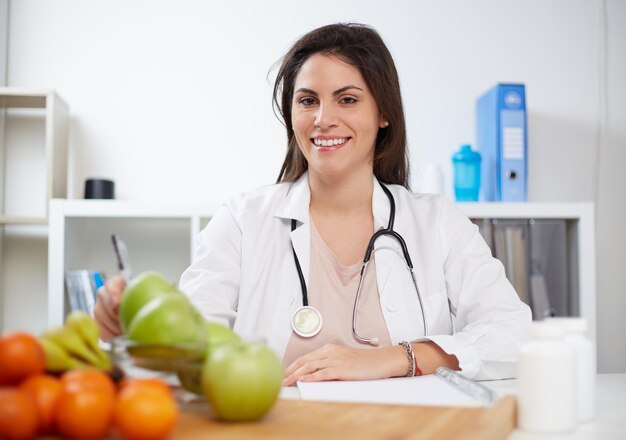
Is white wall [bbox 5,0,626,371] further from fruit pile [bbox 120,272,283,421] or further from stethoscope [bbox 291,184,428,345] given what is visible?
fruit pile [bbox 120,272,283,421]

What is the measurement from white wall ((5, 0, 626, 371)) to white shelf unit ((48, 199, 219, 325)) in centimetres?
→ 14

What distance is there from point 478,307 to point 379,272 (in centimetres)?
26

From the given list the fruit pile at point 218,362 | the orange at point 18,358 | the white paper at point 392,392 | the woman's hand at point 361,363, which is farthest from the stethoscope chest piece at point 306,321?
the orange at point 18,358

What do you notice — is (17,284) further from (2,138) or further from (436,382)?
(436,382)

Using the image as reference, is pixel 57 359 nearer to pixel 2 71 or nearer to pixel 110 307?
pixel 110 307

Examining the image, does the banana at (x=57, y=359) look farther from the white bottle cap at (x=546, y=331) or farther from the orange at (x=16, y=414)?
the white bottle cap at (x=546, y=331)

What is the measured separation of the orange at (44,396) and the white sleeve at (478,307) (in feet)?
3.18

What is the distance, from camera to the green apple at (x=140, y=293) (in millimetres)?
892

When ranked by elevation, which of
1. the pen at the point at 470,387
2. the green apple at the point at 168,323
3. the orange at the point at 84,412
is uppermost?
the green apple at the point at 168,323

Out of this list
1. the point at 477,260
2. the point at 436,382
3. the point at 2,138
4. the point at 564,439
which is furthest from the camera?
the point at 2,138

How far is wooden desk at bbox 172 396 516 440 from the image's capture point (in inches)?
31.4

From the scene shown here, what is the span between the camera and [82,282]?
281cm

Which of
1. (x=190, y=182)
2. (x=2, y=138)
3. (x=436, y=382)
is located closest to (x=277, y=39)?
(x=190, y=182)

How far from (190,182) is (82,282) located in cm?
64
